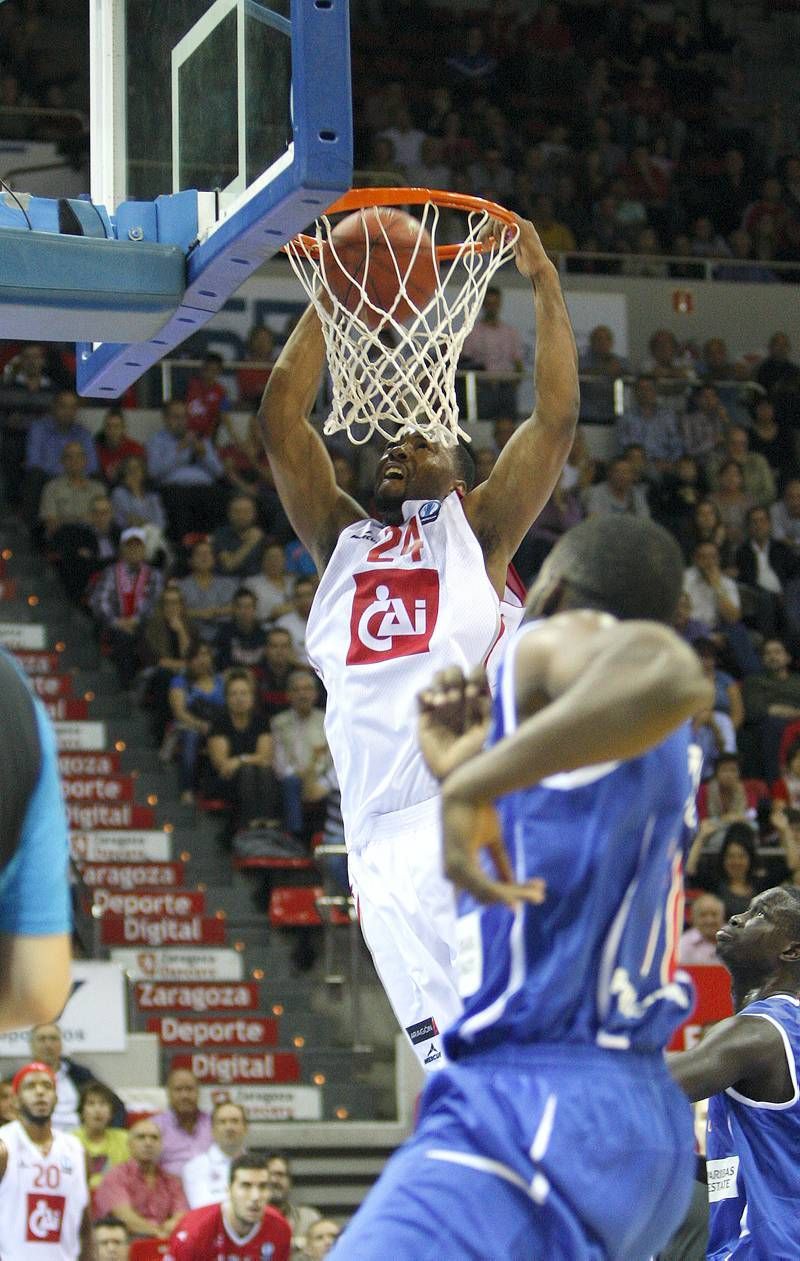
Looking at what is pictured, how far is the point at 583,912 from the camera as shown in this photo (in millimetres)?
3252

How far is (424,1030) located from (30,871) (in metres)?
2.52

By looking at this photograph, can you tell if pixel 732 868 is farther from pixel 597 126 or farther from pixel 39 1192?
pixel 597 126

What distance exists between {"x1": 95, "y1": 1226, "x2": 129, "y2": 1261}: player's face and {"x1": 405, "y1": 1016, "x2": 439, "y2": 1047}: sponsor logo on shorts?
489cm

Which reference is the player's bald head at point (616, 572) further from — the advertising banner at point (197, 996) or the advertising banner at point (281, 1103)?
the advertising banner at point (197, 996)

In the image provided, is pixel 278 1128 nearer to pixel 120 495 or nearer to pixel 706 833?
pixel 706 833

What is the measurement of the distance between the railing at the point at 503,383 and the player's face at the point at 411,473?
9.34m

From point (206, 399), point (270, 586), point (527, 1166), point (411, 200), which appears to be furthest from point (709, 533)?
point (527, 1166)

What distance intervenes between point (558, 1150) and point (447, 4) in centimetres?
1863

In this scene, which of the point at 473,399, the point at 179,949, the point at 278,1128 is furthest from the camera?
the point at 473,399

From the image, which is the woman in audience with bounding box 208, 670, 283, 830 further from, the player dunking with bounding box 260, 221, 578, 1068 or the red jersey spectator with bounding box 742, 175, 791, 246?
the red jersey spectator with bounding box 742, 175, 791, 246

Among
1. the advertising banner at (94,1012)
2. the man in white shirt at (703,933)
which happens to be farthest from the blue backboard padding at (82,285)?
the man in white shirt at (703,933)

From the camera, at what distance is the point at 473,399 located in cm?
1619

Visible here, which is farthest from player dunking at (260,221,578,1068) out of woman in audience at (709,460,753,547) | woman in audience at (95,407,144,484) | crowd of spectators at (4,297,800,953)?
woman in audience at (709,460,753,547)

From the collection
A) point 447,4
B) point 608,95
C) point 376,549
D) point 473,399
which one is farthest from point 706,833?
point 447,4
